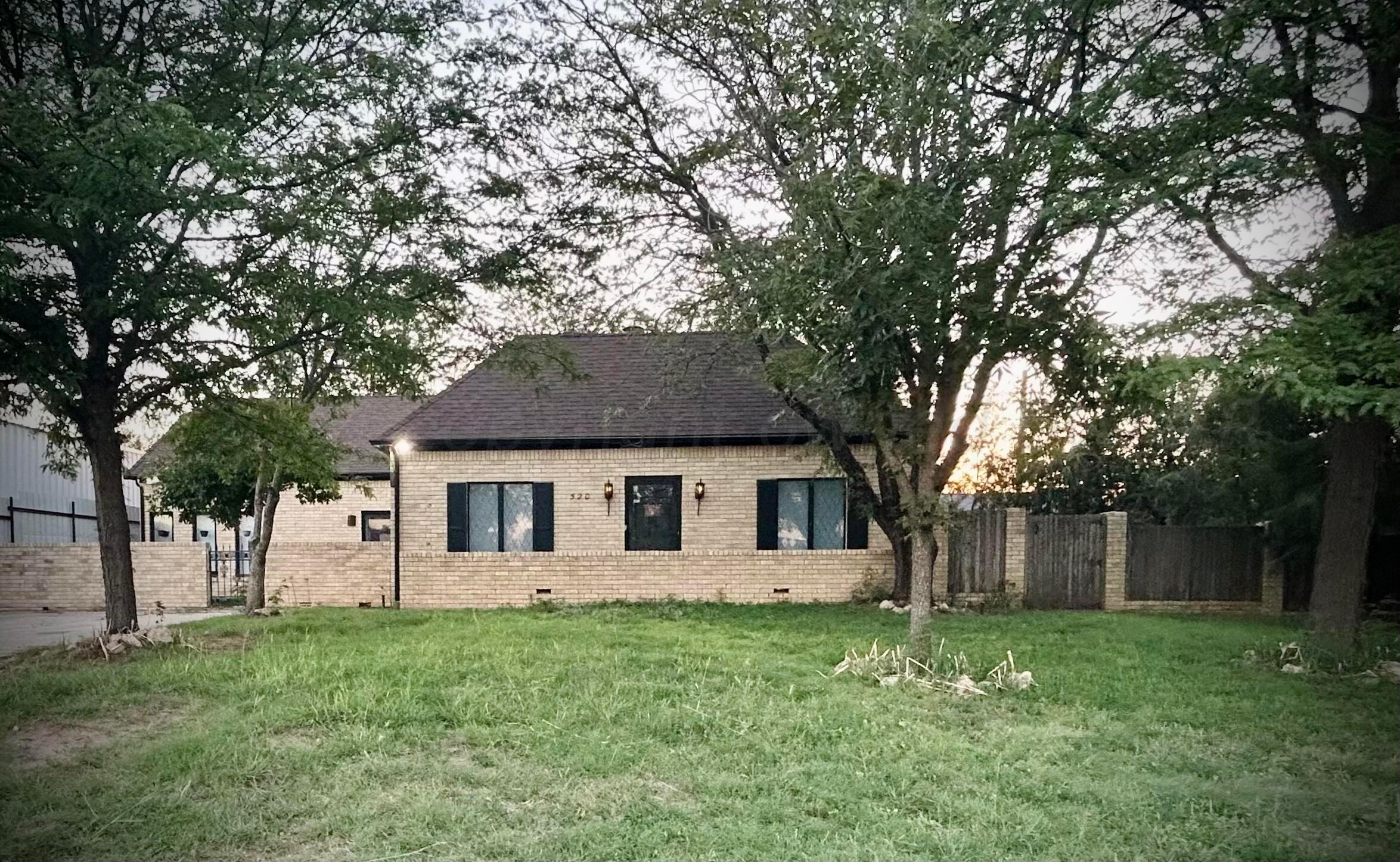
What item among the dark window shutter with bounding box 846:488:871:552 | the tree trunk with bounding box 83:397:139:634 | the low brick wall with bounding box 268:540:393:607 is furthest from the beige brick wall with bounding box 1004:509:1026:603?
the tree trunk with bounding box 83:397:139:634

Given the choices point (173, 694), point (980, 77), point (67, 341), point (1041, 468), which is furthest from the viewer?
point (1041, 468)

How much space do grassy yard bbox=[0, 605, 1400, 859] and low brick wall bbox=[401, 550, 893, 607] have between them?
5071mm

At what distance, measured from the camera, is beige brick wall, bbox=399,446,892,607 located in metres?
11.8

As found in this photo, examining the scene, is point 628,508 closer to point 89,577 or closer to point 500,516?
point 500,516

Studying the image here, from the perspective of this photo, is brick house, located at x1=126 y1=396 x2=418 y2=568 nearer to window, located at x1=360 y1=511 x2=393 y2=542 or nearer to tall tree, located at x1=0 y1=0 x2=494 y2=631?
window, located at x1=360 y1=511 x2=393 y2=542

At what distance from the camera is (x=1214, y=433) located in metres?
11.8

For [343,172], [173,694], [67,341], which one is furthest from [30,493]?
[343,172]

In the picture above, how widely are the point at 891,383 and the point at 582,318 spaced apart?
4011 millimetres

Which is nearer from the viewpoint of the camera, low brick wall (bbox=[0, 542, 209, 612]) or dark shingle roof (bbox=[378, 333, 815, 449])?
low brick wall (bbox=[0, 542, 209, 612])

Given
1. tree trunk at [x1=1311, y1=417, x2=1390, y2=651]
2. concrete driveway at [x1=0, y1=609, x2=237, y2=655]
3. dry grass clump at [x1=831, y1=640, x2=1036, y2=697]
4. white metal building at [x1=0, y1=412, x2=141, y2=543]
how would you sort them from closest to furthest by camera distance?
white metal building at [x1=0, y1=412, x2=141, y2=543] → dry grass clump at [x1=831, y1=640, x2=1036, y2=697] → concrete driveway at [x1=0, y1=609, x2=237, y2=655] → tree trunk at [x1=1311, y1=417, x2=1390, y2=651]

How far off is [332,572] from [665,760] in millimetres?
10650

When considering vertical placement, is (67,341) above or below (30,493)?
above

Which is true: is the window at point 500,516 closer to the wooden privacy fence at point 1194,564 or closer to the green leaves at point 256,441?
the green leaves at point 256,441

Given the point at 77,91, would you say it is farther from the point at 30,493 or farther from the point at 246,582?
Answer: the point at 246,582
